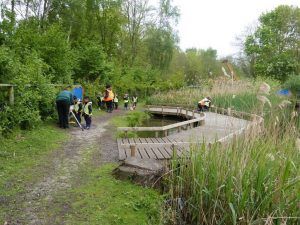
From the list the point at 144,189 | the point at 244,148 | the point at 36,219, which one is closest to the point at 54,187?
the point at 36,219

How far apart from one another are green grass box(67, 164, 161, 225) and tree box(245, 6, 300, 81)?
26311mm

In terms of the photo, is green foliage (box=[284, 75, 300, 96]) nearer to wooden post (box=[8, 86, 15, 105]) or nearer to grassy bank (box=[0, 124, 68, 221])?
grassy bank (box=[0, 124, 68, 221])

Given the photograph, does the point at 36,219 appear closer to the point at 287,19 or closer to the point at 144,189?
the point at 144,189

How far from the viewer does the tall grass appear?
2.98 m

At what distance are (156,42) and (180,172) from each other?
103ft

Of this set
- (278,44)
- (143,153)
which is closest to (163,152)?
(143,153)

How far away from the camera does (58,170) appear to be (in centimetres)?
520

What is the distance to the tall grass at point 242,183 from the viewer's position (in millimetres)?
2982

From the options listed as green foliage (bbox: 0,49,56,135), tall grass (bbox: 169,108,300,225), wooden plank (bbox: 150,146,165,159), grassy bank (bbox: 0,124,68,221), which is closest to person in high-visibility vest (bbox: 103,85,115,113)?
green foliage (bbox: 0,49,56,135)

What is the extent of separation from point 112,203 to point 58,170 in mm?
1649

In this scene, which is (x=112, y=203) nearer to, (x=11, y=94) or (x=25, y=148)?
(x=25, y=148)

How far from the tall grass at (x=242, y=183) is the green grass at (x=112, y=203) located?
1.23ft

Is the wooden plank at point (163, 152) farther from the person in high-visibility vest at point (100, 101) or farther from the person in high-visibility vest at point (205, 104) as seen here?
the person in high-visibility vest at point (100, 101)

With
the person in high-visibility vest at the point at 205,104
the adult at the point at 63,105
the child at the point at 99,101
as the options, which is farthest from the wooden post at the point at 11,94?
the child at the point at 99,101
